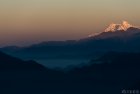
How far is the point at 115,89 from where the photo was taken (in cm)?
16600

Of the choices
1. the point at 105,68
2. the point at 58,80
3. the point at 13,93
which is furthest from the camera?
the point at 105,68

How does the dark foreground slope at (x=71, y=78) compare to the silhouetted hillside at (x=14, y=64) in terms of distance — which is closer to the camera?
the dark foreground slope at (x=71, y=78)

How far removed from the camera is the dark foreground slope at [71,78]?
175 meters

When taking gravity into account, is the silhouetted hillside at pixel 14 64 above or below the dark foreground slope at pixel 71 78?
above

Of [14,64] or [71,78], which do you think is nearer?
[71,78]

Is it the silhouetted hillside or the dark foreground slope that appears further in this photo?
the silhouetted hillside

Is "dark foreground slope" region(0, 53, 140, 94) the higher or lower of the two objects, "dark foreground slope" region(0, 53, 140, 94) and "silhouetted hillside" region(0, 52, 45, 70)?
the lower

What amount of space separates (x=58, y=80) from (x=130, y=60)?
22.2 meters

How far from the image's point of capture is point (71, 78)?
191m

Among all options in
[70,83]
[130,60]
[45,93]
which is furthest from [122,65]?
[45,93]

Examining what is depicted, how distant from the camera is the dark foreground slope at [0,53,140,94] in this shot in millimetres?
174625

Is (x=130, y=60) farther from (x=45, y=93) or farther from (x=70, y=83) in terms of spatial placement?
(x=45, y=93)

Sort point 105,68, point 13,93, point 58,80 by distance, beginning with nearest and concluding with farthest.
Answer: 1. point 13,93
2. point 58,80
3. point 105,68

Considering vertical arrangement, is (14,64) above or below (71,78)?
above
